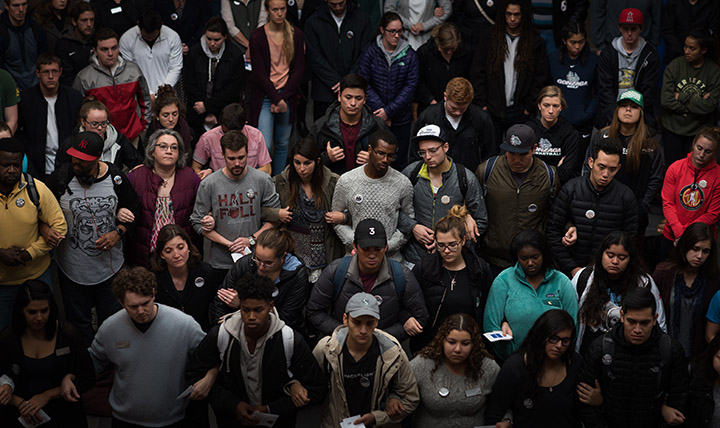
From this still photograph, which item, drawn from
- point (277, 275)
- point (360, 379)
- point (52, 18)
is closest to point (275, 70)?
point (52, 18)

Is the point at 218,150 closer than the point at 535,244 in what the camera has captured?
No

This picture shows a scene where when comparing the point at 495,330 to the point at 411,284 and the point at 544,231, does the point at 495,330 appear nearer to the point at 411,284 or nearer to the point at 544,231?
the point at 411,284

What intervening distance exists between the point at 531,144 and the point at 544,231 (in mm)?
722

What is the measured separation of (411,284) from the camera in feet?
19.6

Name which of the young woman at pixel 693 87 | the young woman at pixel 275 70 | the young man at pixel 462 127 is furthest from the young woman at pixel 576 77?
the young woman at pixel 275 70

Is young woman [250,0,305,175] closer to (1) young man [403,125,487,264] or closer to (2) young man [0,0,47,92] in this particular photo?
(2) young man [0,0,47,92]

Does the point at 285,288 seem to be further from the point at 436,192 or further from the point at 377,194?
the point at 436,192

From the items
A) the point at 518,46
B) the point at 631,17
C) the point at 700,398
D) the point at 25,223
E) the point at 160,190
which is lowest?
the point at 700,398

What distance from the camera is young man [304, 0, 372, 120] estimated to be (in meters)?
9.09

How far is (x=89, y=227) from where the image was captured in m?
6.64

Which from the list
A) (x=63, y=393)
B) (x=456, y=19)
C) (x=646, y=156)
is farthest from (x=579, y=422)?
(x=456, y=19)

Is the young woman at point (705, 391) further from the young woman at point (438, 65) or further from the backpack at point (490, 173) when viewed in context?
the young woman at point (438, 65)

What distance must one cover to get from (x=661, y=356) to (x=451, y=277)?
4.86 feet

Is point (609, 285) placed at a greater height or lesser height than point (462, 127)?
lesser
